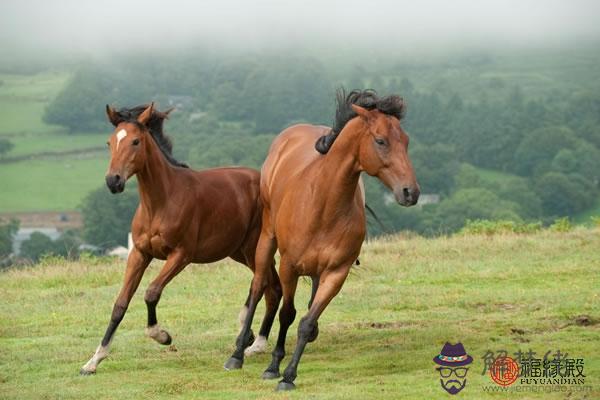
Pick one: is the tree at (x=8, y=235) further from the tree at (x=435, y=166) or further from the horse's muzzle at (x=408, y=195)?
the horse's muzzle at (x=408, y=195)

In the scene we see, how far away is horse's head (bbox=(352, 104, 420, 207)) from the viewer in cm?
1062

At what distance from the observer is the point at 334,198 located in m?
11.4

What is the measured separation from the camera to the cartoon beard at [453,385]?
10.4m

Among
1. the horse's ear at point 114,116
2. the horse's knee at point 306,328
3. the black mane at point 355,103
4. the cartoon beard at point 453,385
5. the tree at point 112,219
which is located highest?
the black mane at point 355,103

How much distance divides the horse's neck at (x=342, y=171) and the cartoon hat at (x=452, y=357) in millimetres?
1787

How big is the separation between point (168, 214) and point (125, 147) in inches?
36.2

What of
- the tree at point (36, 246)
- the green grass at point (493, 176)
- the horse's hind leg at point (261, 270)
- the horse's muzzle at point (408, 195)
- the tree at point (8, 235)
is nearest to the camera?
the horse's muzzle at point (408, 195)

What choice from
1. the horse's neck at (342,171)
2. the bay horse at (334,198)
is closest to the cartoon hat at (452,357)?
the bay horse at (334,198)

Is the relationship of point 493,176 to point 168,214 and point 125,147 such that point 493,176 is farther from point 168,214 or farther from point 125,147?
point 125,147

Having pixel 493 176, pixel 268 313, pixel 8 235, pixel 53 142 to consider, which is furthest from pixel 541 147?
pixel 268 313

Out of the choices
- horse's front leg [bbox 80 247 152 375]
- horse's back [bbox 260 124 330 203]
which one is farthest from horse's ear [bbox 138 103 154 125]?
horse's back [bbox 260 124 330 203]

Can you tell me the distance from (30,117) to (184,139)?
47.5 ft

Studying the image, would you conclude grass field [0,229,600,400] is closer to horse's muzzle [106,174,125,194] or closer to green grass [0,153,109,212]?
horse's muzzle [106,174,125,194]

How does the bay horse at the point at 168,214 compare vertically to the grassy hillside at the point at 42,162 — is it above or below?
above
